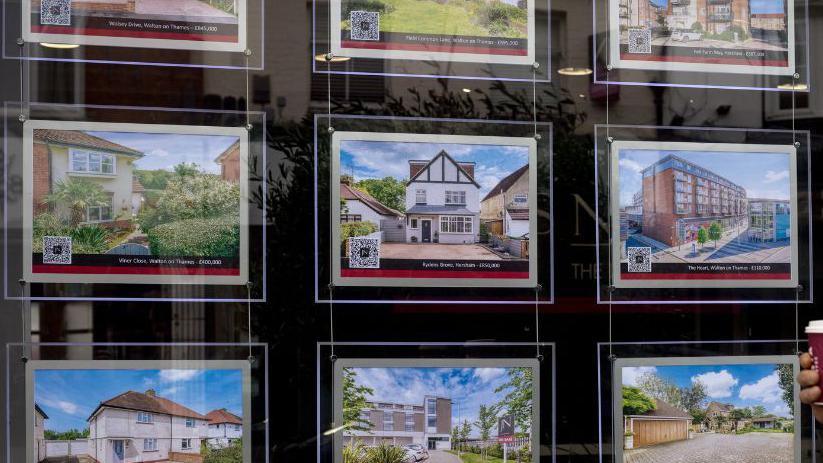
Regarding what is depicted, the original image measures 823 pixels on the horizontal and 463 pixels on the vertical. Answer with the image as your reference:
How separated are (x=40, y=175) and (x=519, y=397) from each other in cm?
241

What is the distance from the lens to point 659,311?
4289mm

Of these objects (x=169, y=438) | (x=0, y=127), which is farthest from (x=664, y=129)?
(x=0, y=127)

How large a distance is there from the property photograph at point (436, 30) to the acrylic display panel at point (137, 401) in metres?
1.52

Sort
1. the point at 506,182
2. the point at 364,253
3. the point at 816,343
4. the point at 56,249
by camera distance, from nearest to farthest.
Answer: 1. the point at 816,343
2. the point at 56,249
3. the point at 364,253
4. the point at 506,182

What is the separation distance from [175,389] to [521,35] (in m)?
2.31

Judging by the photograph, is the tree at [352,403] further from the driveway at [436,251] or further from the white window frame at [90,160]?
the white window frame at [90,160]

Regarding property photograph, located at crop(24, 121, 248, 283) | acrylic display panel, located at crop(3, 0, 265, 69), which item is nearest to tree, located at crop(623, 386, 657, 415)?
property photograph, located at crop(24, 121, 248, 283)

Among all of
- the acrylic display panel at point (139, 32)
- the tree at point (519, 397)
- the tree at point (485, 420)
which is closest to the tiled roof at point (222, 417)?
the tree at point (485, 420)

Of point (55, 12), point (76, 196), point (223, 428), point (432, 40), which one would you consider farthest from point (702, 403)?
point (55, 12)

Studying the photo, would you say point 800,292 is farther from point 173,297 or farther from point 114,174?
point 114,174

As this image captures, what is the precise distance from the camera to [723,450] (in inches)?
173

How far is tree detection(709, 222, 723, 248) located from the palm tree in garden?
2876 mm

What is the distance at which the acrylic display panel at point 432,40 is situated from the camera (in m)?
4.12

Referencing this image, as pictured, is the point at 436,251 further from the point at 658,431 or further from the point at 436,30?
the point at 658,431
